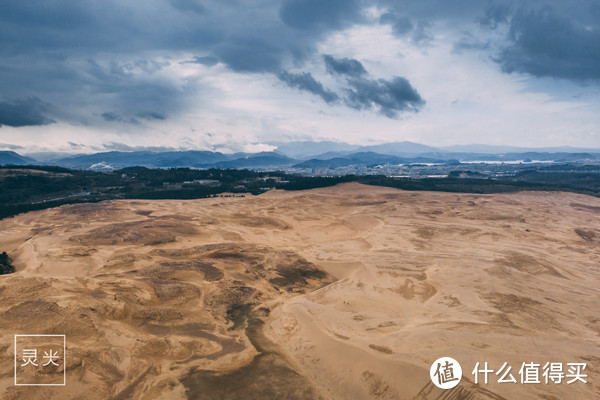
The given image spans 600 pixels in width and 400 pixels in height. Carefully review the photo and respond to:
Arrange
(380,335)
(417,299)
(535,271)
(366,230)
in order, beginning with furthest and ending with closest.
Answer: (366,230), (535,271), (417,299), (380,335)

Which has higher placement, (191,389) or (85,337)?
(85,337)

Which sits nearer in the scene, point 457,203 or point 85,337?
point 85,337

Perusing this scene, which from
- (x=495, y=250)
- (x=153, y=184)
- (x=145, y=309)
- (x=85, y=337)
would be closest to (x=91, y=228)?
(x=145, y=309)

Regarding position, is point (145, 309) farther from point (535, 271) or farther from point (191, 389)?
point (535, 271)

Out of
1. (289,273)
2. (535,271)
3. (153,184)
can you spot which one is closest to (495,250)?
(535,271)

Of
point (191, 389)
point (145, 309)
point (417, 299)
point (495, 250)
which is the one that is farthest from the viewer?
point (495, 250)

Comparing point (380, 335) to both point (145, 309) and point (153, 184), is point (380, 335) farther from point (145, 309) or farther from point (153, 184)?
point (153, 184)
